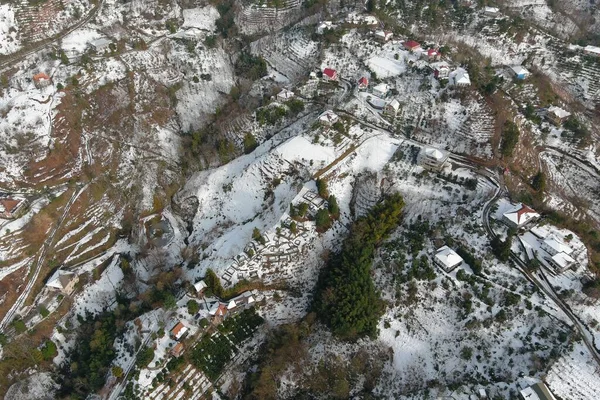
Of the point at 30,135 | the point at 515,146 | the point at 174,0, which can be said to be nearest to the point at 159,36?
the point at 174,0

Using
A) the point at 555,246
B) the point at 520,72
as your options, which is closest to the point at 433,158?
the point at 555,246

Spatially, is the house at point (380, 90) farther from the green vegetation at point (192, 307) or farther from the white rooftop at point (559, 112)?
the green vegetation at point (192, 307)

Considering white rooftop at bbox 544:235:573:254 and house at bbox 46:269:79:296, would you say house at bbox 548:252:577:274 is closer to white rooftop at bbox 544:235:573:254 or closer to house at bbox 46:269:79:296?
white rooftop at bbox 544:235:573:254

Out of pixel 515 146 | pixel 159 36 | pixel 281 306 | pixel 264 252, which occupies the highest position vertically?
pixel 159 36

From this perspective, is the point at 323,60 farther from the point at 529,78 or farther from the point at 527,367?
the point at 527,367

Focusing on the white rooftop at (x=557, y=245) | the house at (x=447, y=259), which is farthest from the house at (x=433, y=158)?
the white rooftop at (x=557, y=245)

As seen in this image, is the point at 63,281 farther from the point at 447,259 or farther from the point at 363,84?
the point at 363,84
